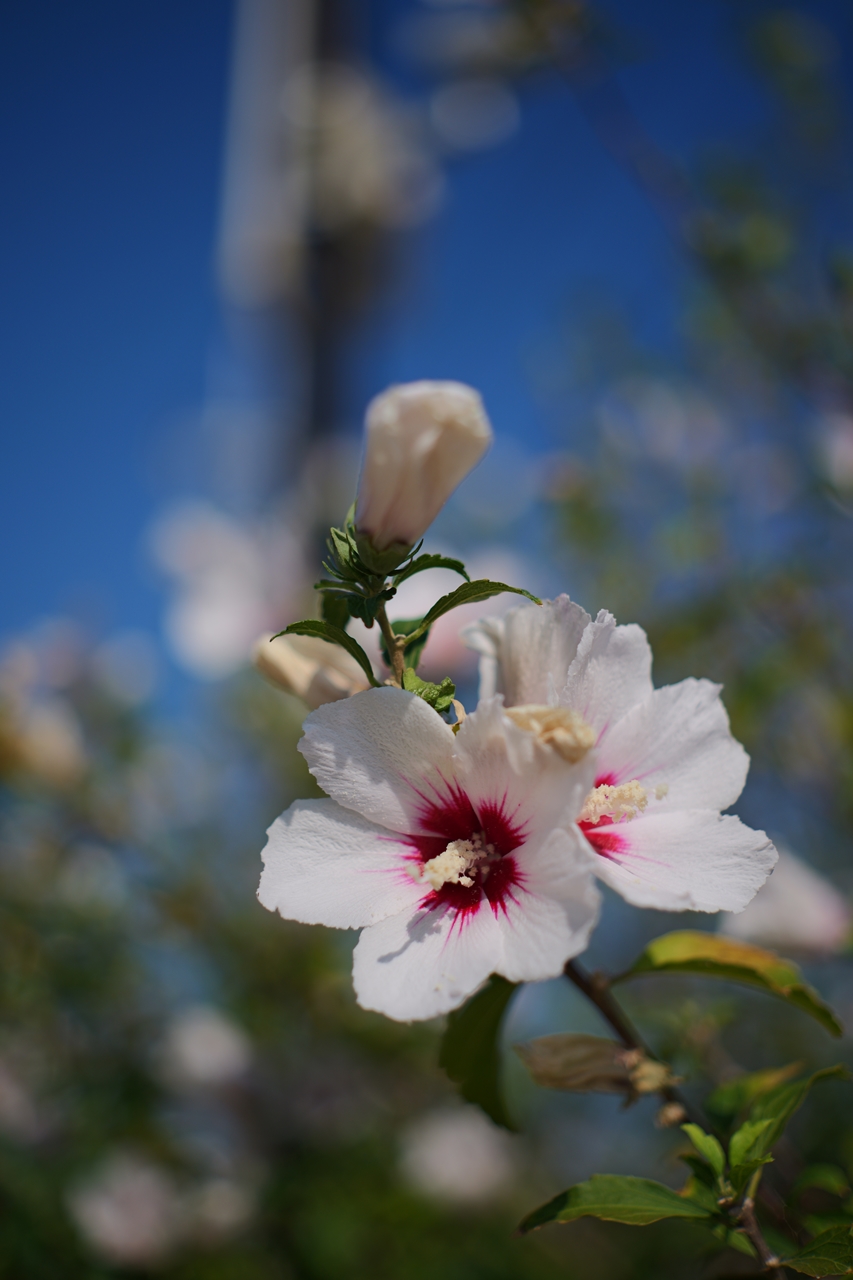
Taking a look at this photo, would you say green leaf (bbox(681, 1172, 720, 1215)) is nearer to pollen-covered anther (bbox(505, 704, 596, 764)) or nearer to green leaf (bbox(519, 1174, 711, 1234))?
green leaf (bbox(519, 1174, 711, 1234))

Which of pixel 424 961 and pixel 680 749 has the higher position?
pixel 680 749

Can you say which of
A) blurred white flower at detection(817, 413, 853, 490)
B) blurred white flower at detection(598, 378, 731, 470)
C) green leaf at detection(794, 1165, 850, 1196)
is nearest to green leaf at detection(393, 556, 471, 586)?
green leaf at detection(794, 1165, 850, 1196)

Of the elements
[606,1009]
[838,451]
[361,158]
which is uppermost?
[361,158]

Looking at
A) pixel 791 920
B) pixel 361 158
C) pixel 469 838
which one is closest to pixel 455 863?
pixel 469 838

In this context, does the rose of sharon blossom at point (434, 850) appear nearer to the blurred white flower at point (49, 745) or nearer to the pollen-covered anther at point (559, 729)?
the pollen-covered anther at point (559, 729)

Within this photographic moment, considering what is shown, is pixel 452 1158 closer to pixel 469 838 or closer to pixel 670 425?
pixel 469 838
